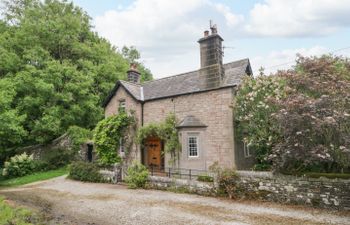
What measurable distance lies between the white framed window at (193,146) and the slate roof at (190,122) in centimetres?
83

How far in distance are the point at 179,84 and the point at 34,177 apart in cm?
1476

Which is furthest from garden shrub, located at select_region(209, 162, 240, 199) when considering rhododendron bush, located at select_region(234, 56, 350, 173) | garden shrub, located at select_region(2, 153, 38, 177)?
garden shrub, located at select_region(2, 153, 38, 177)

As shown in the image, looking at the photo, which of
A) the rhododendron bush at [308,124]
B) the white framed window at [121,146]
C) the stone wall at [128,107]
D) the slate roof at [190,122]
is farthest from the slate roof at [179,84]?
the white framed window at [121,146]

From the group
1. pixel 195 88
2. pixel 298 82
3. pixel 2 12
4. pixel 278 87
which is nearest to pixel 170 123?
pixel 195 88

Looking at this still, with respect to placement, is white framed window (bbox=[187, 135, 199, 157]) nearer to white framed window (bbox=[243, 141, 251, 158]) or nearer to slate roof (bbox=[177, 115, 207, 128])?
slate roof (bbox=[177, 115, 207, 128])

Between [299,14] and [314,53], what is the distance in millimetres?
3612

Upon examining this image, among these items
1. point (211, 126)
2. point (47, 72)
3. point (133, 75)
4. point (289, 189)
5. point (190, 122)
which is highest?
point (47, 72)

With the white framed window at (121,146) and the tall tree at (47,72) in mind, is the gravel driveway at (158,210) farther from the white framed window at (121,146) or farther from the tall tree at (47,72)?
the tall tree at (47,72)

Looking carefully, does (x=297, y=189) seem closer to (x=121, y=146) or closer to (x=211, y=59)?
(x=211, y=59)

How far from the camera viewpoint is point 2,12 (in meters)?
29.2

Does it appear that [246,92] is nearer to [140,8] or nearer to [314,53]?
[314,53]

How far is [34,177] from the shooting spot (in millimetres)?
20719

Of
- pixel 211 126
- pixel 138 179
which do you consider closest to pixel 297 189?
pixel 211 126

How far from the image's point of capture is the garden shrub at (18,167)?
22547mm
